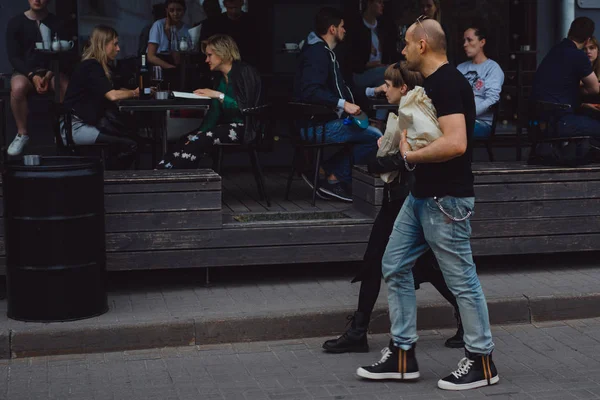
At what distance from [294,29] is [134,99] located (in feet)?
10.4

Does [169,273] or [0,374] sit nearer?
[0,374]

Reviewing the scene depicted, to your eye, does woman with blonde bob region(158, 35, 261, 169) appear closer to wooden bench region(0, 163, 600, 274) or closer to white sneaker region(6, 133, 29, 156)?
wooden bench region(0, 163, 600, 274)

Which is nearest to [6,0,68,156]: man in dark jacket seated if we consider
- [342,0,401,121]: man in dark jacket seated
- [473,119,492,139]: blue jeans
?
[342,0,401,121]: man in dark jacket seated

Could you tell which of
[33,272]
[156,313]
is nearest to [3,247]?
[33,272]

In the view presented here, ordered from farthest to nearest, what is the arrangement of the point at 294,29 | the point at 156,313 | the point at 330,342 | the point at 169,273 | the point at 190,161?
1. the point at 294,29
2. the point at 190,161
3. the point at 169,273
4. the point at 156,313
5. the point at 330,342

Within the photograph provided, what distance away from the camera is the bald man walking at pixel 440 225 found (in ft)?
17.2

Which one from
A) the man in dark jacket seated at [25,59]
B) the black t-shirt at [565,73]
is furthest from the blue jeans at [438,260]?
the man in dark jacket seated at [25,59]

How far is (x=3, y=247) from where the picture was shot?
7.06 meters

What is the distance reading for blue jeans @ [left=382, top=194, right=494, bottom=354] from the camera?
5387 mm

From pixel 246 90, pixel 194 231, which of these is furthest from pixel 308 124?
pixel 194 231

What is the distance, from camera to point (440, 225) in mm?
5379

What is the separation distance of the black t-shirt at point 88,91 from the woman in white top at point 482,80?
311 cm

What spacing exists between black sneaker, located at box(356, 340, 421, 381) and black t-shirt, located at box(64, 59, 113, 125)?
383cm

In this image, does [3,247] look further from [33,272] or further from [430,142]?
[430,142]
